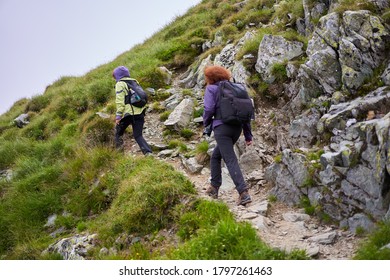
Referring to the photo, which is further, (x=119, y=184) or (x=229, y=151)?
(x=119, y=184)

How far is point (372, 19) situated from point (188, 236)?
725cm

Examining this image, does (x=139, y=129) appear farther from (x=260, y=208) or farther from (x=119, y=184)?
(x=260, y=208)

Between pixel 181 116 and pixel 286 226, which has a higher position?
pixel 181 116

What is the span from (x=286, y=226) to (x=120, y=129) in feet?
21.3

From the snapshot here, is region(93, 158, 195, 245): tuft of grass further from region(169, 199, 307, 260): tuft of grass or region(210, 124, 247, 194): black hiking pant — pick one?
region(169, 199, 307, 260): tuft of grass

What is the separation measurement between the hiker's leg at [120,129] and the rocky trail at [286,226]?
9.72 ft

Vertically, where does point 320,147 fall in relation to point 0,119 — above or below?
below

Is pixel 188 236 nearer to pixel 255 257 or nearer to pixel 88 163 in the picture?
pixel 255 257

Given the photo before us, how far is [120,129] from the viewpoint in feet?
40.3

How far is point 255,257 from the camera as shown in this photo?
20.4 ft

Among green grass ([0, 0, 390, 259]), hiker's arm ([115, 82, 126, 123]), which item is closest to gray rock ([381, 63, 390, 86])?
green grass ([0, 0, 390, 259])

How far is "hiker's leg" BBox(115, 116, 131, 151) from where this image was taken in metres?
11.9

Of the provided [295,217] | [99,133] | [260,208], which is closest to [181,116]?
[99,133]
